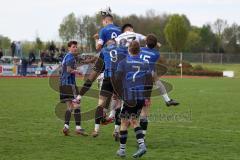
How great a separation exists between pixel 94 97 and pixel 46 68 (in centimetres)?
2164

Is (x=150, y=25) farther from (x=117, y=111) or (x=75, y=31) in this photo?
(x=117, y=111)

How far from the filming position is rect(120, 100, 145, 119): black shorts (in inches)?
361

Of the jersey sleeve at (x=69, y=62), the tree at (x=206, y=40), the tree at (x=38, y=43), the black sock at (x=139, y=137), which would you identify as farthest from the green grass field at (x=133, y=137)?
the tree at (x=206, y=40)

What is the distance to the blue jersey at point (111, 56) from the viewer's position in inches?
433

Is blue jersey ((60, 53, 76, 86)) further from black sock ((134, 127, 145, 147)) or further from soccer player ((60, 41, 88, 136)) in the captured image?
black sock ((134, 127, 145, 147))

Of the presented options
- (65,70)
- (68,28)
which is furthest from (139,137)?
(68,28)

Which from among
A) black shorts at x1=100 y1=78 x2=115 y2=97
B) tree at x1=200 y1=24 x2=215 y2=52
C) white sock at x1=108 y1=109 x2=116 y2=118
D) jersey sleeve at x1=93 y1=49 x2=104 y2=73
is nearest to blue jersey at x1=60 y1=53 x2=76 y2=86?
jersey sleeve at x1=93 y1=49 x2=104 y2=73

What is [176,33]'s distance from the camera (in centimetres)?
8044

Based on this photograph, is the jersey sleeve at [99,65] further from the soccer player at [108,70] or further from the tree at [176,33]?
the tree at [176,33]

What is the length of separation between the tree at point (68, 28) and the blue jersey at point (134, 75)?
8089 cm

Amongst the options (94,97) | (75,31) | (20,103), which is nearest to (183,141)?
(20,103)

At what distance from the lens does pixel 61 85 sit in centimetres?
1204

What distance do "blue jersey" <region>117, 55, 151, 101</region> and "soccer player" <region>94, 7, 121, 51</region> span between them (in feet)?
6.30

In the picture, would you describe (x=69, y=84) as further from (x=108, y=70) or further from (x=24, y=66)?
(x=24, y=66)
